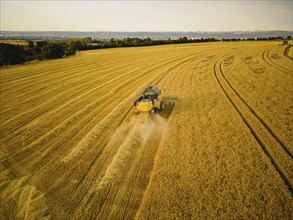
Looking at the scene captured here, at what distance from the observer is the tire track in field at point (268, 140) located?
25.3 feet

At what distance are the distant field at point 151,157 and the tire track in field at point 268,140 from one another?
4 centimetres

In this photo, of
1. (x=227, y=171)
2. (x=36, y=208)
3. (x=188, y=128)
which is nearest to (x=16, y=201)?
(x=36, y=208)

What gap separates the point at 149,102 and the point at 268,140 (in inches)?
244

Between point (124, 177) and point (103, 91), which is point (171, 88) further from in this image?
point (124, 177)

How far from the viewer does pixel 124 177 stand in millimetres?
7637

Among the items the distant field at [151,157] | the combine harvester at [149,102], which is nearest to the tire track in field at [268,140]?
the distant field at [151,157]

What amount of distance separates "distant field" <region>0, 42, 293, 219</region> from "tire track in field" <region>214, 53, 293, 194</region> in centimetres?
4

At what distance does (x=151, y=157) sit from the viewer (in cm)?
878

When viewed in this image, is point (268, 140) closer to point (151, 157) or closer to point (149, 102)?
point (151, 157)

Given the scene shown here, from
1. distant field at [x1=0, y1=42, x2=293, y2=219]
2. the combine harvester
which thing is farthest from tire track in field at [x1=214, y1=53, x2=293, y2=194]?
the combine harvester

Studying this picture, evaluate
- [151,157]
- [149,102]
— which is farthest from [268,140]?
[149,102]

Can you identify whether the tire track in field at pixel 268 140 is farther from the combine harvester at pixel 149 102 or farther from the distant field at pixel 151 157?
the combine harvester at pixel 149 102

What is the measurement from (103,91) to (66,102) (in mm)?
3788

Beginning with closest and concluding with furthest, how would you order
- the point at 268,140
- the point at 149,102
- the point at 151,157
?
the point at 151,157
the point at 268,140
the point at 149,102
